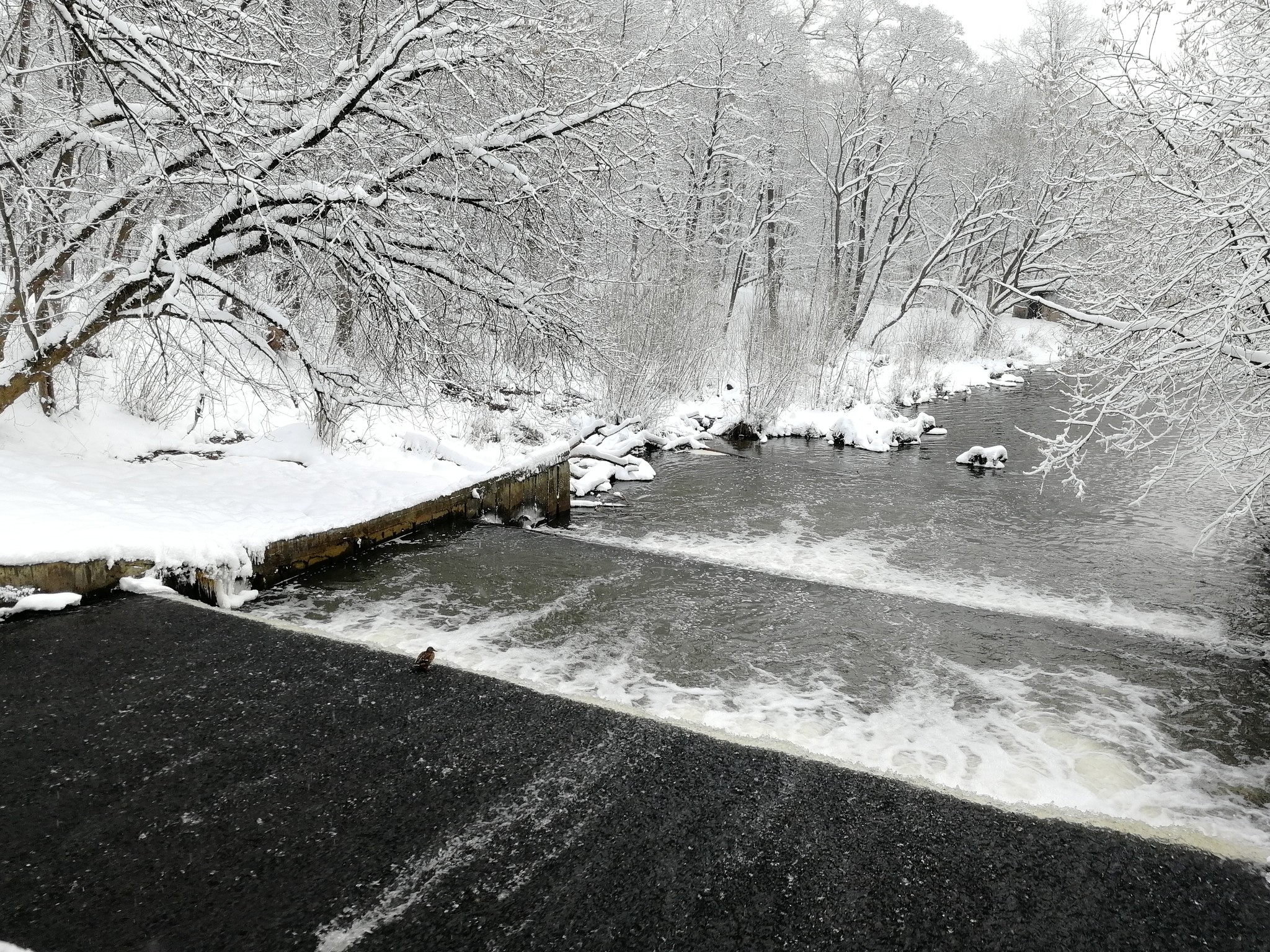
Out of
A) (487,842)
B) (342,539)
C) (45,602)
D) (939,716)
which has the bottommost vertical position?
(487,842)

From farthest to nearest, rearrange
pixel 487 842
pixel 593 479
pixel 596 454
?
pixel 596 454, pixel 593 479, pixel 487 842

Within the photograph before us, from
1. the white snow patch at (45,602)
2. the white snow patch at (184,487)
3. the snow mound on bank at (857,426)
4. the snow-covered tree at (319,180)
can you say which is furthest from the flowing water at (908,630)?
the snow mound on bank at (857,426)

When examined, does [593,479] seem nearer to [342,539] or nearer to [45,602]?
[342,539]

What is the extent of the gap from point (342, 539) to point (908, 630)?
5231 millimetres

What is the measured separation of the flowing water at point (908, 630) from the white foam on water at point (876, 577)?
40 millimetres

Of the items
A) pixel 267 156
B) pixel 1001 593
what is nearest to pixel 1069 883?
pixel 1001 593

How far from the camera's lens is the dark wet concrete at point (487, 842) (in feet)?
10.8

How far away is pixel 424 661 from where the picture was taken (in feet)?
17.6

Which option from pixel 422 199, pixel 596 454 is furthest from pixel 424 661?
pixel 596 454

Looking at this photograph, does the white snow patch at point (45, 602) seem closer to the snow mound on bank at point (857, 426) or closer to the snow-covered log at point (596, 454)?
the snow-covered log at point (596, 454)

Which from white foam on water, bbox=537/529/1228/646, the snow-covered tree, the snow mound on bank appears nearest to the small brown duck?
the snow-covered tree

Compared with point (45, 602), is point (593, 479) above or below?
above

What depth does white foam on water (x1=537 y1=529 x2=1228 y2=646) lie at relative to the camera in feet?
24.4

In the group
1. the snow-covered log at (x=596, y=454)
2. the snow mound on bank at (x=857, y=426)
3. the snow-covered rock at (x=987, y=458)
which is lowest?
the snow-covered log at (x=596, y=454)
